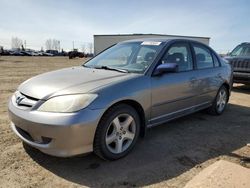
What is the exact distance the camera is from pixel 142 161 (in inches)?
138

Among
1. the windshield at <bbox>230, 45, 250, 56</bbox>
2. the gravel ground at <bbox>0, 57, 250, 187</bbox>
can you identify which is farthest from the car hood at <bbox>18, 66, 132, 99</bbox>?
the windshield at <bbox>230, 45, 250, 56</bbox>

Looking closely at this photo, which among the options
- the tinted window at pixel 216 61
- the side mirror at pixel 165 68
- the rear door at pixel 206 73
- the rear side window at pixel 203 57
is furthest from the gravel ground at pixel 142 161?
the tinted window at pixel 216 61

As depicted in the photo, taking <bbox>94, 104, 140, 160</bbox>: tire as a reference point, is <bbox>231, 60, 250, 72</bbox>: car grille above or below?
above

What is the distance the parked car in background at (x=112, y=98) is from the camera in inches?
118

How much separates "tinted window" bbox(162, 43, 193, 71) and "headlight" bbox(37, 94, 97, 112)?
A: 5.27ft

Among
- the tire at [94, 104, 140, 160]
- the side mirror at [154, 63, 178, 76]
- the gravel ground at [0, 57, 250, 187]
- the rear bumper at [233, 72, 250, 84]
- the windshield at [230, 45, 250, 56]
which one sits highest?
the windshield at [230, 45, 250, 56]

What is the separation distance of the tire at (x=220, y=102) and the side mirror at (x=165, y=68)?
222cm

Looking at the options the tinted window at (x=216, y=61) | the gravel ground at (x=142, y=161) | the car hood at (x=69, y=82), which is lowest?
the gravel ground at (x=142, y=161)

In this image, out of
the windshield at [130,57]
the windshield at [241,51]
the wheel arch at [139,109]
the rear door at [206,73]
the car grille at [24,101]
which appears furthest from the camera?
the windshield at [241,51]

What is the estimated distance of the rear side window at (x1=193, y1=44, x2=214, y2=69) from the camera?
16.5 feet

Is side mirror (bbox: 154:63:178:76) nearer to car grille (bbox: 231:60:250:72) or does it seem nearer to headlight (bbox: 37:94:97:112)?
headlight (bbox: 37:94:97:112)

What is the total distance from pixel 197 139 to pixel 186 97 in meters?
0.72

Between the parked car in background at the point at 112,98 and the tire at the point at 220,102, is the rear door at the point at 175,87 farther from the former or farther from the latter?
the tire at the point at 220,102

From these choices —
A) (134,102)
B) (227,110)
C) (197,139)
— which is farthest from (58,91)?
(227,110)
